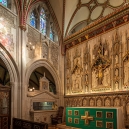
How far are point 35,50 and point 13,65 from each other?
2.02 metres

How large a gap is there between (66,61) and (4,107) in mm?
5721

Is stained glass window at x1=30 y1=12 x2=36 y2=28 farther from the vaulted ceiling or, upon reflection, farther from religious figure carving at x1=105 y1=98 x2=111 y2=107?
religious figure carving at x1=105 y1=98 x2=111 y2=107

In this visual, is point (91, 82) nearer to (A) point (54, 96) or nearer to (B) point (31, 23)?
(A) point (54, 96)

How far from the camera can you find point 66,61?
529 inches

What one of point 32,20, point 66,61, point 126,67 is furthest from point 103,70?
point 32,20

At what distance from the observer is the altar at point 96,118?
743cm

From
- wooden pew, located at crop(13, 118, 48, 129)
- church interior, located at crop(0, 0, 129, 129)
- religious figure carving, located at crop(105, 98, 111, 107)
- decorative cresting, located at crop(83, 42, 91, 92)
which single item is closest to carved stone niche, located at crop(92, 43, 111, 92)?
church interior, located at crop(0, 0, 129, 129)

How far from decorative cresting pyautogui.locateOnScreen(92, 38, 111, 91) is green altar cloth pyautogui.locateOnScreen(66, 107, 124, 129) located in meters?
2.59

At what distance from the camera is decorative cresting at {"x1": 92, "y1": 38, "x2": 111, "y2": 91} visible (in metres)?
10.7

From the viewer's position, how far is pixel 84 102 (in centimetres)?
1158

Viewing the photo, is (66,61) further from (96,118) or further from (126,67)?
(96,118)

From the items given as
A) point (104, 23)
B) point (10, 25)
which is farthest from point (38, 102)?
point (104, 23)

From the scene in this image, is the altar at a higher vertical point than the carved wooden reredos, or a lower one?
lower

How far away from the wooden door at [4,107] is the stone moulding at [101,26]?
18.7ft
